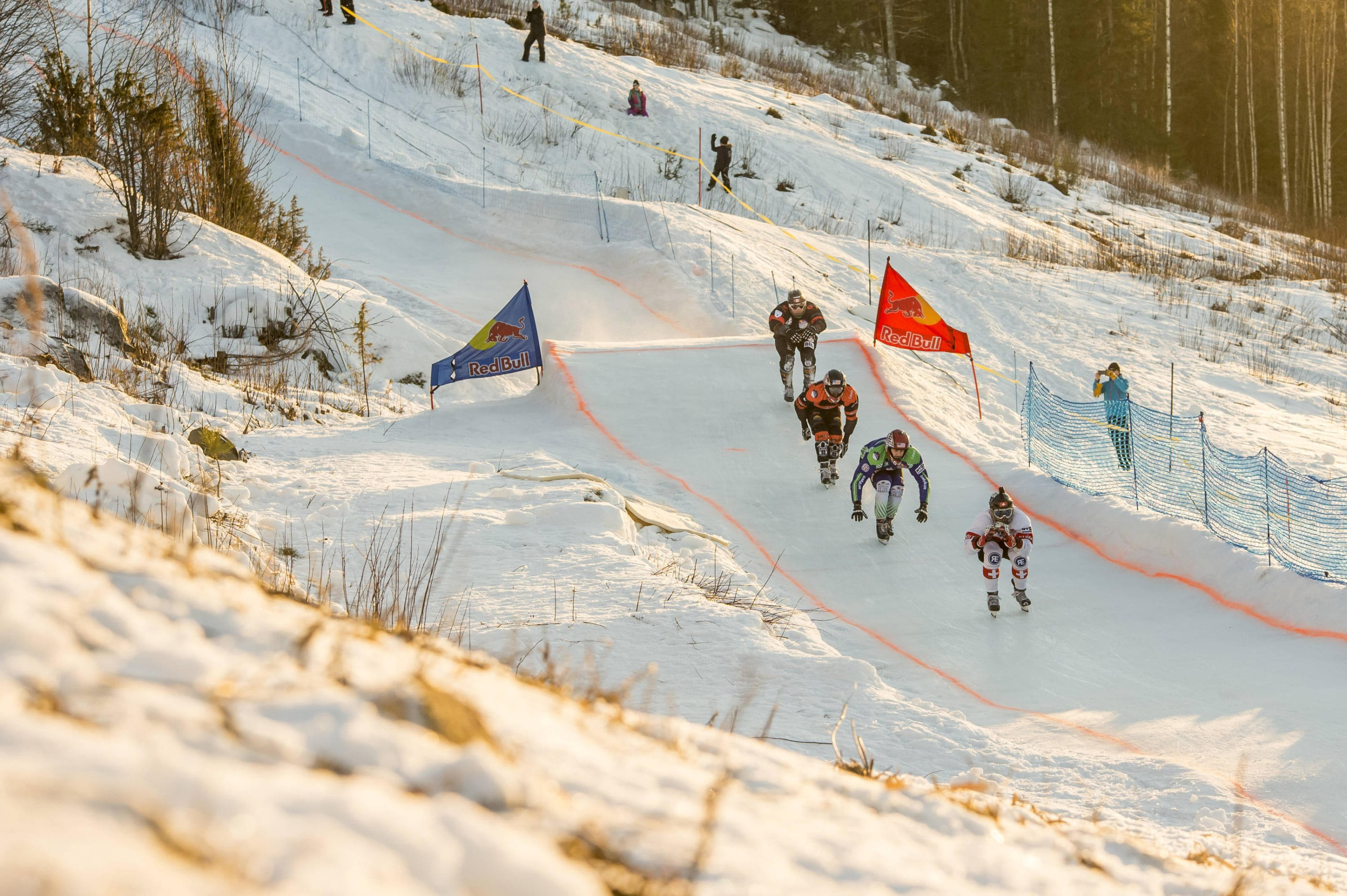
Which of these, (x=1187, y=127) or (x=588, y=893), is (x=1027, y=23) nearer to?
(x=1187, y=127)

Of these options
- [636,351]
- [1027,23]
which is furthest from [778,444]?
[1027,23]

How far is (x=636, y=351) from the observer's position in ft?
Result: 47.3

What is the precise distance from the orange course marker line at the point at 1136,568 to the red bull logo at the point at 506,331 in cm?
501

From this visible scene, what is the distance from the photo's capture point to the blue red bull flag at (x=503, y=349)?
13.2m

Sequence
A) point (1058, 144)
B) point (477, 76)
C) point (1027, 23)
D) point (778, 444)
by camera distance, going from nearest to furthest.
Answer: point (778, 444)
point (477, 76)
point (1058, 144)
point (1027, 23)

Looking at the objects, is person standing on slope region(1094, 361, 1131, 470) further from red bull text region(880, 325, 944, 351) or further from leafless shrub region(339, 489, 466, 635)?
leafless shrub region(339, 489, 466, 635)

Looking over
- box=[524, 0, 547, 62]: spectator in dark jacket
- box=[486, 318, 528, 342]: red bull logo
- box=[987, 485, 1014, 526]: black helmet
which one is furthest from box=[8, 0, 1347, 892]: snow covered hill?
box=[524, 0, 547, 62]: spectator in dark jacket

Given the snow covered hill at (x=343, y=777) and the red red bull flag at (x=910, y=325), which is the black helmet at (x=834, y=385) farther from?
the snow covered hill at (x=343, y=777)

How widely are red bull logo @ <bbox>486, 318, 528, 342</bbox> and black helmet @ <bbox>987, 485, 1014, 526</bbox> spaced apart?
21.8 ft

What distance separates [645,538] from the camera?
8711 millimetres

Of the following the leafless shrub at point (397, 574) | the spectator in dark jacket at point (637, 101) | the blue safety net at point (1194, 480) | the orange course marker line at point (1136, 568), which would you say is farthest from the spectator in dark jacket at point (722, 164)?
the leafless shrub at point (397, 574)

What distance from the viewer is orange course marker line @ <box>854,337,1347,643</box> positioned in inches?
329

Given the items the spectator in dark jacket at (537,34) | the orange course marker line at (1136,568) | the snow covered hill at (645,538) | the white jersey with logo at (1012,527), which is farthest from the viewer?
the spectator in dark jacket at (537,34)

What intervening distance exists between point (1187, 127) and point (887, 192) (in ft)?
129
